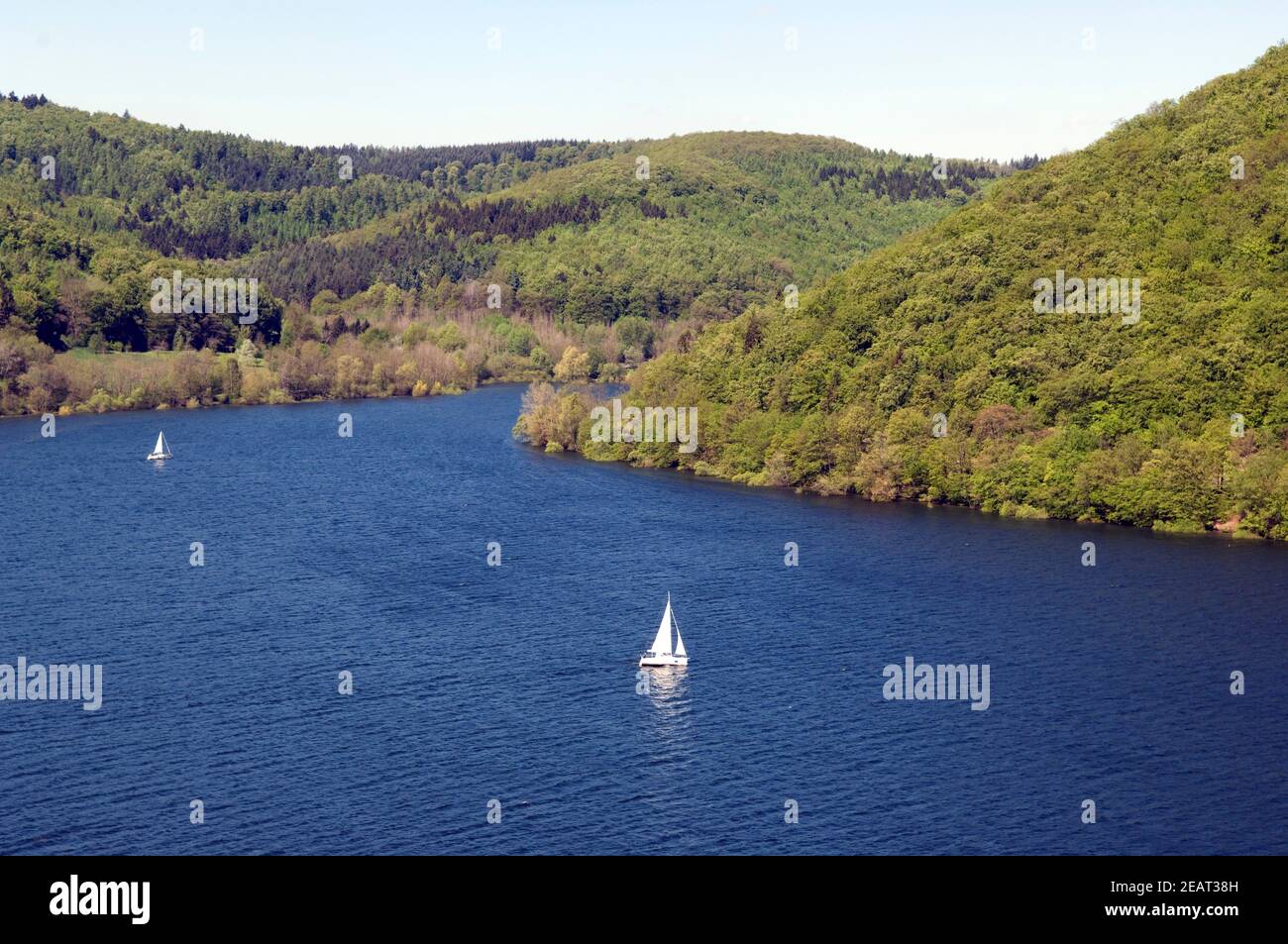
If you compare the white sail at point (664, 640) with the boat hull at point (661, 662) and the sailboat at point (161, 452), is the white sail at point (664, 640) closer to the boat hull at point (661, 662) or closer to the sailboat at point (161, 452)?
the boat hull at point (661, 662)

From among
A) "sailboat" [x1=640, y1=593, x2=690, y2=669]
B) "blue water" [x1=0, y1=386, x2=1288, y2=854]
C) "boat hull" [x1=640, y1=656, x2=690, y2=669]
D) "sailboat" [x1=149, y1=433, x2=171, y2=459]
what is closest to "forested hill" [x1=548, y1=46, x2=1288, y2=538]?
"blue water" [x1=0, y1=386, x2=1288, y2=854]

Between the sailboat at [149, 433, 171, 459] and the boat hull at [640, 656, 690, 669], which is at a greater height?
the sailboat at [149, 433, 171, 459]

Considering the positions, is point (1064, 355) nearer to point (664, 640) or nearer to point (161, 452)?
point (664, 640)

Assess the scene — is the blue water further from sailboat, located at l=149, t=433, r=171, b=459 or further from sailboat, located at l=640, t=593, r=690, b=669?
sailboat, located at l=149, t=433, r=171, b=459

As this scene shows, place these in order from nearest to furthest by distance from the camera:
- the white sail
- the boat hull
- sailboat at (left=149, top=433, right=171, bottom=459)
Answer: the boat hull → the white sail → sailboat at (left=149, top=433, right=171, bottom=459)

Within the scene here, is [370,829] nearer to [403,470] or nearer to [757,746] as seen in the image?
[757,746]

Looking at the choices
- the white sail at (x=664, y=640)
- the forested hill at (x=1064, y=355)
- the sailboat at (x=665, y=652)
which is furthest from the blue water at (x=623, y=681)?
the forested hill at (x=1064, y=355)
